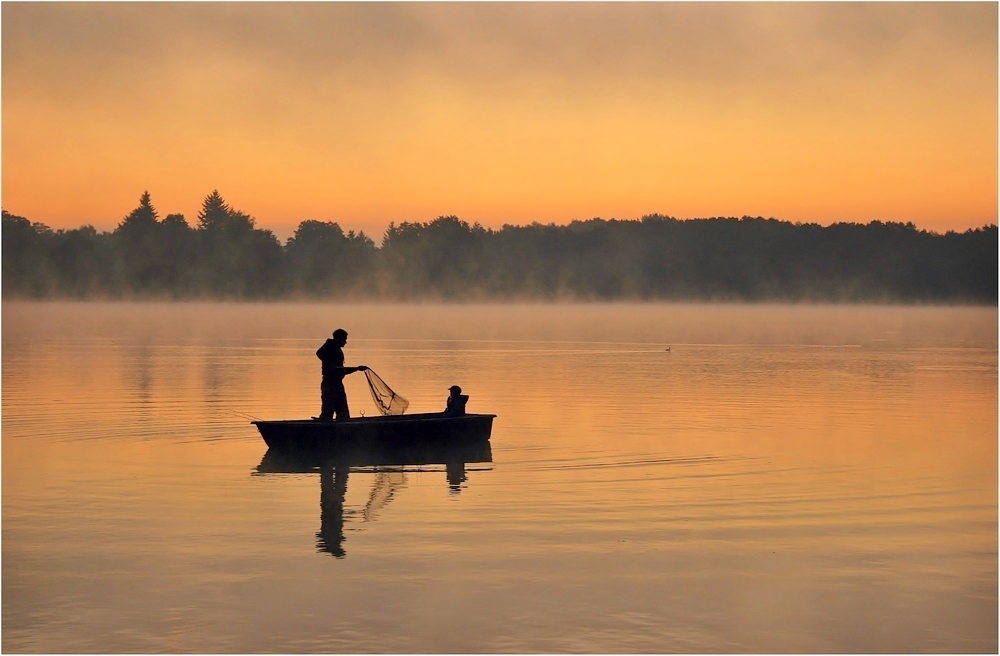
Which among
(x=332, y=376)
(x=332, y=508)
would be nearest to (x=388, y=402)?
(x=332, y=376)

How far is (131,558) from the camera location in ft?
46.2

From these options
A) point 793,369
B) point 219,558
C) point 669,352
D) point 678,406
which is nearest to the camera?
point 219,558

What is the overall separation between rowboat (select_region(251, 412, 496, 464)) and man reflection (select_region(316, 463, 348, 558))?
51 centimetres

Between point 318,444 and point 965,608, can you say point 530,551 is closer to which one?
point 965,608

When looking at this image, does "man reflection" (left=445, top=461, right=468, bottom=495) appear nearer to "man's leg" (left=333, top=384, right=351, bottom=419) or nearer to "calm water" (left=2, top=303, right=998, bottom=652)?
"calm water" (left=2, top=303, right=998, bottom=652)

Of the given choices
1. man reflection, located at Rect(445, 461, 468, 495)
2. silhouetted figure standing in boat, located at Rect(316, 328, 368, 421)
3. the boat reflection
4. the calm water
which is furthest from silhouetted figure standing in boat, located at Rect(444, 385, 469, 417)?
silhouetted figure standing in boat, located at Rect(316, 328, 368, 421)

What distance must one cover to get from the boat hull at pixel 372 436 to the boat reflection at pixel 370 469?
0.08 meters

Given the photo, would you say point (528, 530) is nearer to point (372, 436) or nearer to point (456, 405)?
point (372, 436)

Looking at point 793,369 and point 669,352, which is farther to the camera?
point 669,352

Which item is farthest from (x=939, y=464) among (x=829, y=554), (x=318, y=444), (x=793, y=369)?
(x=793, y=369)

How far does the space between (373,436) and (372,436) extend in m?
0.02

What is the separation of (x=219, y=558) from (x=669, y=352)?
46.8 meters

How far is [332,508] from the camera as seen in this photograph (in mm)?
17312

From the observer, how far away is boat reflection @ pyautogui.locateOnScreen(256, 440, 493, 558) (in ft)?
56.3
